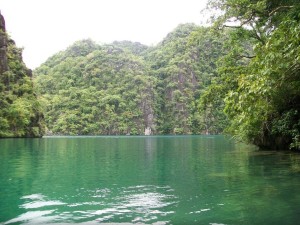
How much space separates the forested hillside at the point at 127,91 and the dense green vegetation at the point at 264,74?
4174 inches

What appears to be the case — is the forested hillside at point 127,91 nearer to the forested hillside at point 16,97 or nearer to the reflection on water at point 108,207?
the forested hillside at point 16,97

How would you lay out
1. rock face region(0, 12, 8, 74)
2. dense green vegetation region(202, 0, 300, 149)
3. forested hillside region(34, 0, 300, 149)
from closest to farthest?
dense green vegetation region(202, 0, 300, 149) < rock face region(0, 12, 8, 74) < forested hillside region(34, 0, 300, 149)

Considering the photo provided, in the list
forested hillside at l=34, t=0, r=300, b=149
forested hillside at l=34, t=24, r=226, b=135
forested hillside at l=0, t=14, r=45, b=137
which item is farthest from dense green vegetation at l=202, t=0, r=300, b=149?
forested hillside at l=34, t=24, r=226, b=135

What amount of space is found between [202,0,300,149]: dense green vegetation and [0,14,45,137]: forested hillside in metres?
47.2

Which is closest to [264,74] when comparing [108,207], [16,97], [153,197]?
[153,197]

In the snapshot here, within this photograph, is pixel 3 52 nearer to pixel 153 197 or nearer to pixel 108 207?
pixel 153 197

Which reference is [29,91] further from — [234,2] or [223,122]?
[223,122]

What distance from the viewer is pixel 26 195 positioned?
9.51m

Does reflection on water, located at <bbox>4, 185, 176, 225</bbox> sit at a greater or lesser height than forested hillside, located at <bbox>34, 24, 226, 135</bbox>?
lesser

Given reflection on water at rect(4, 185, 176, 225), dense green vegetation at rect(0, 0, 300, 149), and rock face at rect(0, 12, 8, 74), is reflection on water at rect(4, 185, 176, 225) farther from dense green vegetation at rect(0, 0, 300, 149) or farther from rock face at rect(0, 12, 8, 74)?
rock face at rect(0, 12, 8, 74)

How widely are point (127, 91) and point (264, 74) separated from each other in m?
145

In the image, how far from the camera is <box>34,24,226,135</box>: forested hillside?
13650 centimetres

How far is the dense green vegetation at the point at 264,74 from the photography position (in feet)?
35.9

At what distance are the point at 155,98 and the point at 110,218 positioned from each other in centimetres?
15482
